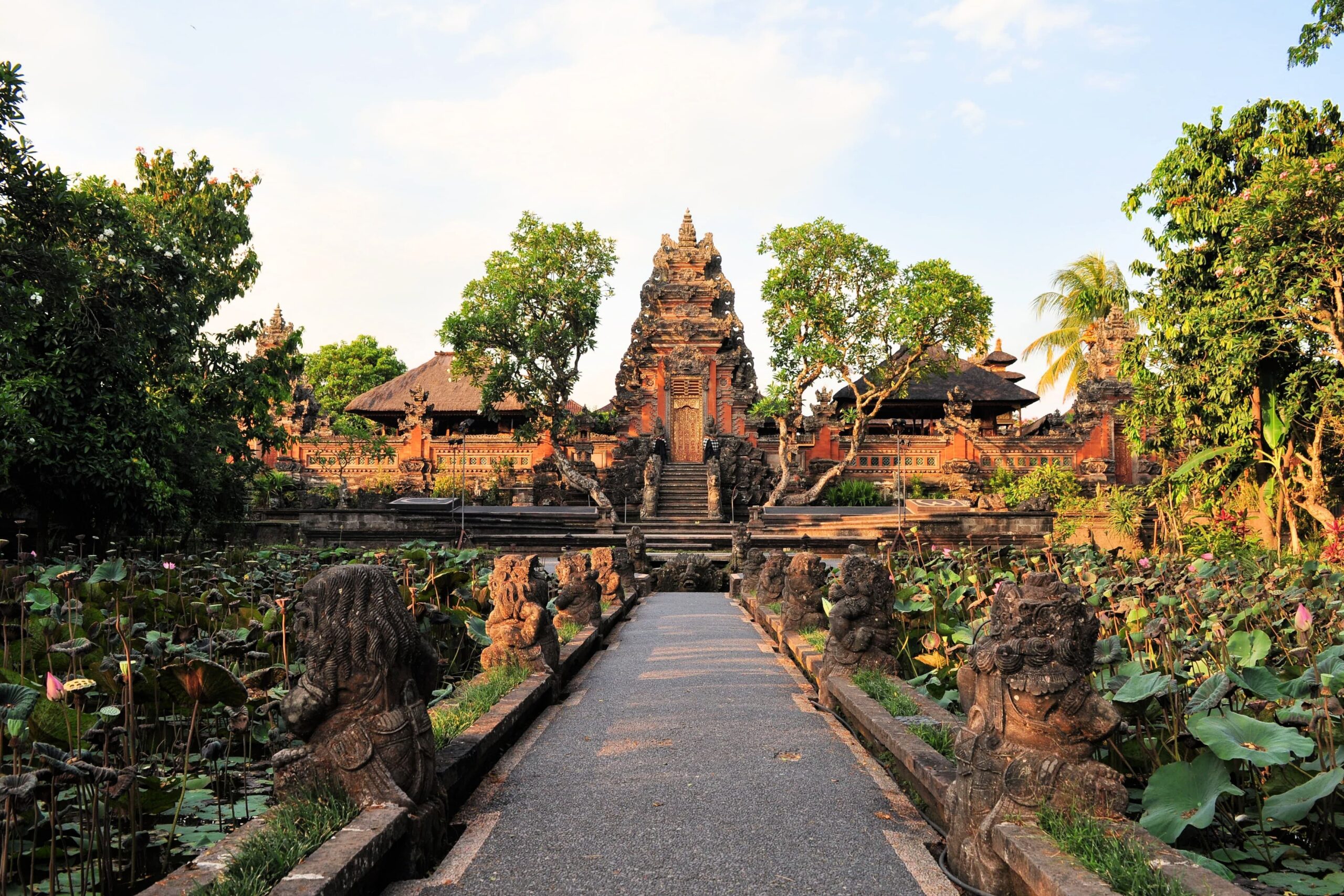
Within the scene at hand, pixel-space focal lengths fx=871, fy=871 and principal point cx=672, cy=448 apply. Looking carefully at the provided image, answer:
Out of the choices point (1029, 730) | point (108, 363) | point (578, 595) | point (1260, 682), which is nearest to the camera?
point (1029, 730)

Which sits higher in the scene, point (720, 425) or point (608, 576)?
point (720, 425)

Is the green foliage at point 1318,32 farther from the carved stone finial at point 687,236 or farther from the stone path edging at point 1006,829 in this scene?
the carved stone finial at point 687,236

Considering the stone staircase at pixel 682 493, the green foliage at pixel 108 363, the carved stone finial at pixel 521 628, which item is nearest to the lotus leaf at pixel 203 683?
the carved stone finial at pixel 521 628

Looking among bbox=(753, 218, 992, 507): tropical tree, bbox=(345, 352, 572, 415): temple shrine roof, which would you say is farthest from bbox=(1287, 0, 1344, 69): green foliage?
bbox=(345, 352, 572, 415): temple shrine roof

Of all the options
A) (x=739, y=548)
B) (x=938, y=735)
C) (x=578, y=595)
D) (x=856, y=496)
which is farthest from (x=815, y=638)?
(x=856, y=496)

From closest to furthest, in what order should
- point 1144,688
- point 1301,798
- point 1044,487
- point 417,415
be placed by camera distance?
point 1301,798
point 1144,688
point 1044,487
point 417,415

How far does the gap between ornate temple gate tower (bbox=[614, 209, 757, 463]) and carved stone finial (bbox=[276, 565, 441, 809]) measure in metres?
24.5

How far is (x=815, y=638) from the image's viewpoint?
24.8 feet

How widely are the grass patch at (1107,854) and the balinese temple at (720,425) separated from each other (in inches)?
870

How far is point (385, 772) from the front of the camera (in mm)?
3191

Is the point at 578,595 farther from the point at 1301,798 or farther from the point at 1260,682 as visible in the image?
the point at 1301,798

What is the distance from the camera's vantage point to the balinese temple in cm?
2692

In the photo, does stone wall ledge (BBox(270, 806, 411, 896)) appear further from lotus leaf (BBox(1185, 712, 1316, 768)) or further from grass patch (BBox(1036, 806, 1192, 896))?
lotus leaf (BBox(1185, 712, 1316, 768))

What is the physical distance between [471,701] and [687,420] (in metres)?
23.5
